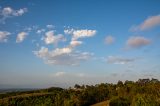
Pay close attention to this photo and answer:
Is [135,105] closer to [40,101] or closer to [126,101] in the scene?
[126,101]

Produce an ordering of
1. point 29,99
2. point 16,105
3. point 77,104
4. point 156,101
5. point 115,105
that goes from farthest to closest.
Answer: point 29,99
point 16,105
point 77,104
point 115,105
point 156,101

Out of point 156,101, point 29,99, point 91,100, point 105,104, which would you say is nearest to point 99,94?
point 91,100

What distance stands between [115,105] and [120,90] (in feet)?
125

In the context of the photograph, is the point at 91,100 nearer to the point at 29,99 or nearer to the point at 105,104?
the point at 105,104

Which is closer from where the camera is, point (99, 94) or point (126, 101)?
point (126, 101)

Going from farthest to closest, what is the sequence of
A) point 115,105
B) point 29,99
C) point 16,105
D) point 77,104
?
1. point 29,99
2. point 16,105
3. point 77,104
4. point 115,105

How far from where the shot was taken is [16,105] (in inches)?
5974

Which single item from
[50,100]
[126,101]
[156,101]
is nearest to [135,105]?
[156,101]

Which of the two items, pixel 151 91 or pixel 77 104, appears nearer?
pixel 77 104

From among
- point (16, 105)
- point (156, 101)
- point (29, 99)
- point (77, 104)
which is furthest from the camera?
point (29, 99)

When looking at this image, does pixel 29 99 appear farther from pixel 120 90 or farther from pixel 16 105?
pixel 120 90

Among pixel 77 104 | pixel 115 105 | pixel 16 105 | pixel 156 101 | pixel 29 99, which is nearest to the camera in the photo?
pixel 156 101

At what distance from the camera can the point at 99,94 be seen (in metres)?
166

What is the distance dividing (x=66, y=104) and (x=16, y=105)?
1343 inches
